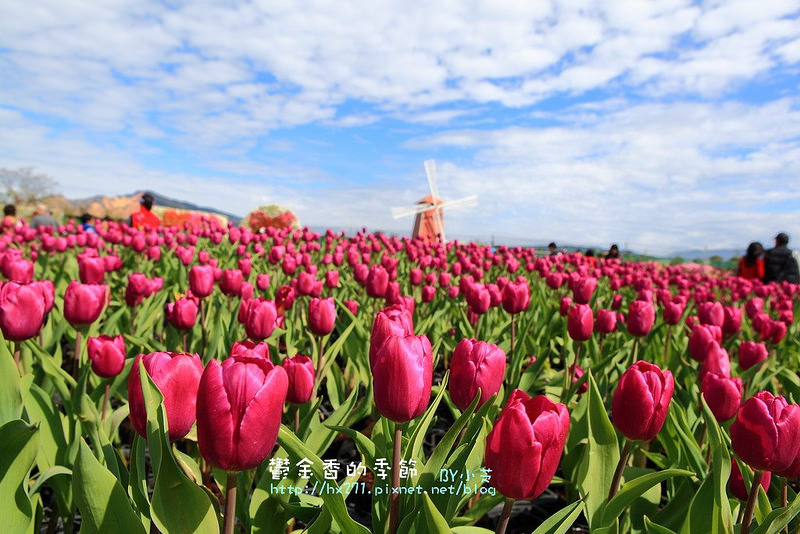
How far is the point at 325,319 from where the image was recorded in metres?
2.38

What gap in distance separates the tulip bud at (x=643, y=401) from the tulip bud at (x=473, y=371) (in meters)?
0.33

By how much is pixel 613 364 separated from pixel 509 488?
2.19 metres

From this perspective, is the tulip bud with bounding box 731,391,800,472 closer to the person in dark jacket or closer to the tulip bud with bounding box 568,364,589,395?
the tulip bud with bounding box 568,364,589,395

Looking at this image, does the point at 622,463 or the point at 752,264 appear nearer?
the point at 622,463

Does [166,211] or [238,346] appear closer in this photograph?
[238,346]

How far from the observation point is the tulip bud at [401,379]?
123cm

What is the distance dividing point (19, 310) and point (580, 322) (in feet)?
8.05

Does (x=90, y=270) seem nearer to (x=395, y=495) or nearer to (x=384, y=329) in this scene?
(x=384, y=329)

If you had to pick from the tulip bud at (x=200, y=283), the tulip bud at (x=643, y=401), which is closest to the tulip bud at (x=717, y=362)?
the tulip bud at (x=643, y=401)

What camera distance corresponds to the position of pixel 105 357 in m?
1.87

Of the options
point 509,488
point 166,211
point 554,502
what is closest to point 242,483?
point 509,488

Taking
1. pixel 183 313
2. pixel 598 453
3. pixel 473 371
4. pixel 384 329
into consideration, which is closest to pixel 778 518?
pixel 598 453

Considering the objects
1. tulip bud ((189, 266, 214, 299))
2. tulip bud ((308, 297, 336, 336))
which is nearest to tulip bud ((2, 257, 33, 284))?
tulip bud ((189, 266, 214, 299))

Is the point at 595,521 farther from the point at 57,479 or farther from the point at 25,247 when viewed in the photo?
the point at 25,247
